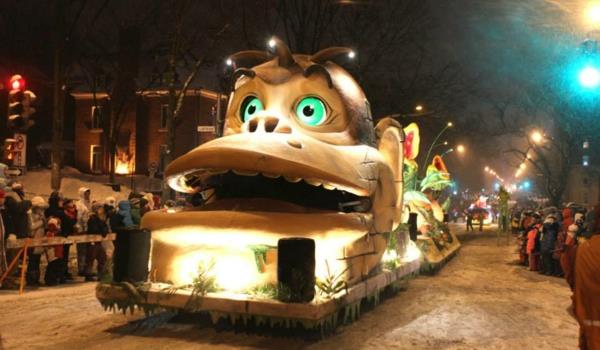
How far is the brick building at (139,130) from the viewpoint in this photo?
3916cm

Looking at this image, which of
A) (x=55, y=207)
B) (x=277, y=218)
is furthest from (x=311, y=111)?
(x=55, y=207)

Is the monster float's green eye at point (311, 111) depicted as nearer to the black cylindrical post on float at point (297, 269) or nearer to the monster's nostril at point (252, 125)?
the monster's nostril at point (252, 125)

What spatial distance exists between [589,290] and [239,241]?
465 cm

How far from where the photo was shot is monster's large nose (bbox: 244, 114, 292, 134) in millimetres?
8544

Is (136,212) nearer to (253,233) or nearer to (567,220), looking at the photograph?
(253,233)

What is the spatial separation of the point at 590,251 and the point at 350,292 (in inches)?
163

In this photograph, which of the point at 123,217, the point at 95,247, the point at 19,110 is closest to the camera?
the point at 19,110

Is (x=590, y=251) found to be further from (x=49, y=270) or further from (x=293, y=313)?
(x=49, y=270)

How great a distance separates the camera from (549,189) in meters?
32.3

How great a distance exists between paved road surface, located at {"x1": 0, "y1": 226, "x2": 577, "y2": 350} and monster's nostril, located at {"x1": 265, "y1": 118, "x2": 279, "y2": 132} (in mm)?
2907

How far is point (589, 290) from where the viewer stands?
177 inches

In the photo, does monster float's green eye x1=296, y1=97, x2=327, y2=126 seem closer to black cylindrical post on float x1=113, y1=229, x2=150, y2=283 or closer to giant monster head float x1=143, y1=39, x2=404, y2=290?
giant monster head float x1=143, y1=39, x2=404, y2=290

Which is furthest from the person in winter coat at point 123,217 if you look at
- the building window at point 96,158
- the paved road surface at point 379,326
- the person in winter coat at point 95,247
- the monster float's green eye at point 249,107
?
the building window at point 96,158

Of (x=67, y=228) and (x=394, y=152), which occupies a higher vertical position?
(x=394, y=152)
